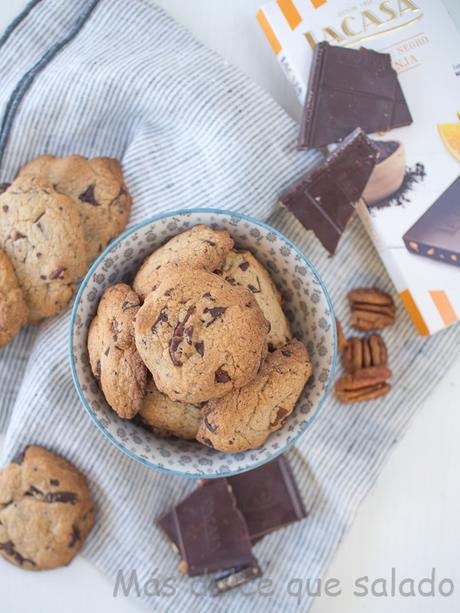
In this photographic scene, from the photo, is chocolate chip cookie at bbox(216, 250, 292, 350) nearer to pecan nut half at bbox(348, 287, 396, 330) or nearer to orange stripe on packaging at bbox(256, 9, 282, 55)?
pecan nut half at bbox(348, 287, 396, 330)

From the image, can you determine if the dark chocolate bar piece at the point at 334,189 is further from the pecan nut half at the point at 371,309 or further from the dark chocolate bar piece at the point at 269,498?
the dark chocolate bar piece at the point at 269,498

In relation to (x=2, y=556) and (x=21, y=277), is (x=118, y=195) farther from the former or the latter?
(x=2, y=556)

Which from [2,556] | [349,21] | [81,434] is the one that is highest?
[349,21]

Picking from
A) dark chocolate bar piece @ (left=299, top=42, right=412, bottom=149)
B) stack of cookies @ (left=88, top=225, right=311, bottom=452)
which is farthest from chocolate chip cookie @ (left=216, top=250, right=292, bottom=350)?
dark chocolate bar piece @ (left=299, top=42, right=412, bottom=149)

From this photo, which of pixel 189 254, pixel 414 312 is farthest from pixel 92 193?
pixel 414 312

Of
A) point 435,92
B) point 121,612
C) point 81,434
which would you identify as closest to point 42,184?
point 81,434

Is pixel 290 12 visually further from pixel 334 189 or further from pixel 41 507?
pixel 41 507

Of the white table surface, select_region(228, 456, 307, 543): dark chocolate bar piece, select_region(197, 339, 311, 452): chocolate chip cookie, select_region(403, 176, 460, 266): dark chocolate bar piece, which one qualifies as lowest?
the white table surface
